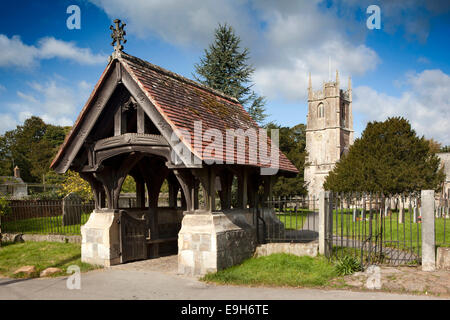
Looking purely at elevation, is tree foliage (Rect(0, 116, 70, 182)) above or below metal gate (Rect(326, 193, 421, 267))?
above

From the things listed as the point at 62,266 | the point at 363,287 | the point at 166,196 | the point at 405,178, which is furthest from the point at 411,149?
the point at 62,266

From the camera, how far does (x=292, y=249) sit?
9875mm

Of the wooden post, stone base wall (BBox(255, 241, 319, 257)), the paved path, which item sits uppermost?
the wooden post

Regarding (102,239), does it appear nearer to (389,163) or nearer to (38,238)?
(38,238)

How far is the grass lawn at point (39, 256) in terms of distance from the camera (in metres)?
10.3

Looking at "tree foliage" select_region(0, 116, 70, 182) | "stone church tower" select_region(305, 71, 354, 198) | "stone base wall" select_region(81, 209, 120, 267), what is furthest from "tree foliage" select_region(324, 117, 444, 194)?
"tree foliage" select_region(0, 116, 70, 182)

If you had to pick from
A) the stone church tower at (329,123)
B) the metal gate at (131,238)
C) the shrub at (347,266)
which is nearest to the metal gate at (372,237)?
the shrub at (347,266)

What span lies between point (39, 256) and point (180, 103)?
6916 millimetres

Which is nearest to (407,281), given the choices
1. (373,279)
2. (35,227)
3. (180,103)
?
(373,279)

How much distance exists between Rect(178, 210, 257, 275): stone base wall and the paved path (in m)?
0.39

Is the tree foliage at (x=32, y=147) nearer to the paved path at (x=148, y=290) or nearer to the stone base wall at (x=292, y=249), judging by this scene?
the paved path at (x=148, y=290)

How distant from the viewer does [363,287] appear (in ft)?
24.5

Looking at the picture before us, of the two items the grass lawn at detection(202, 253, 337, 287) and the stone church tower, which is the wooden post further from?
the stone church tower

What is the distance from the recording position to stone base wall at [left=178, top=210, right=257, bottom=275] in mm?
8594
